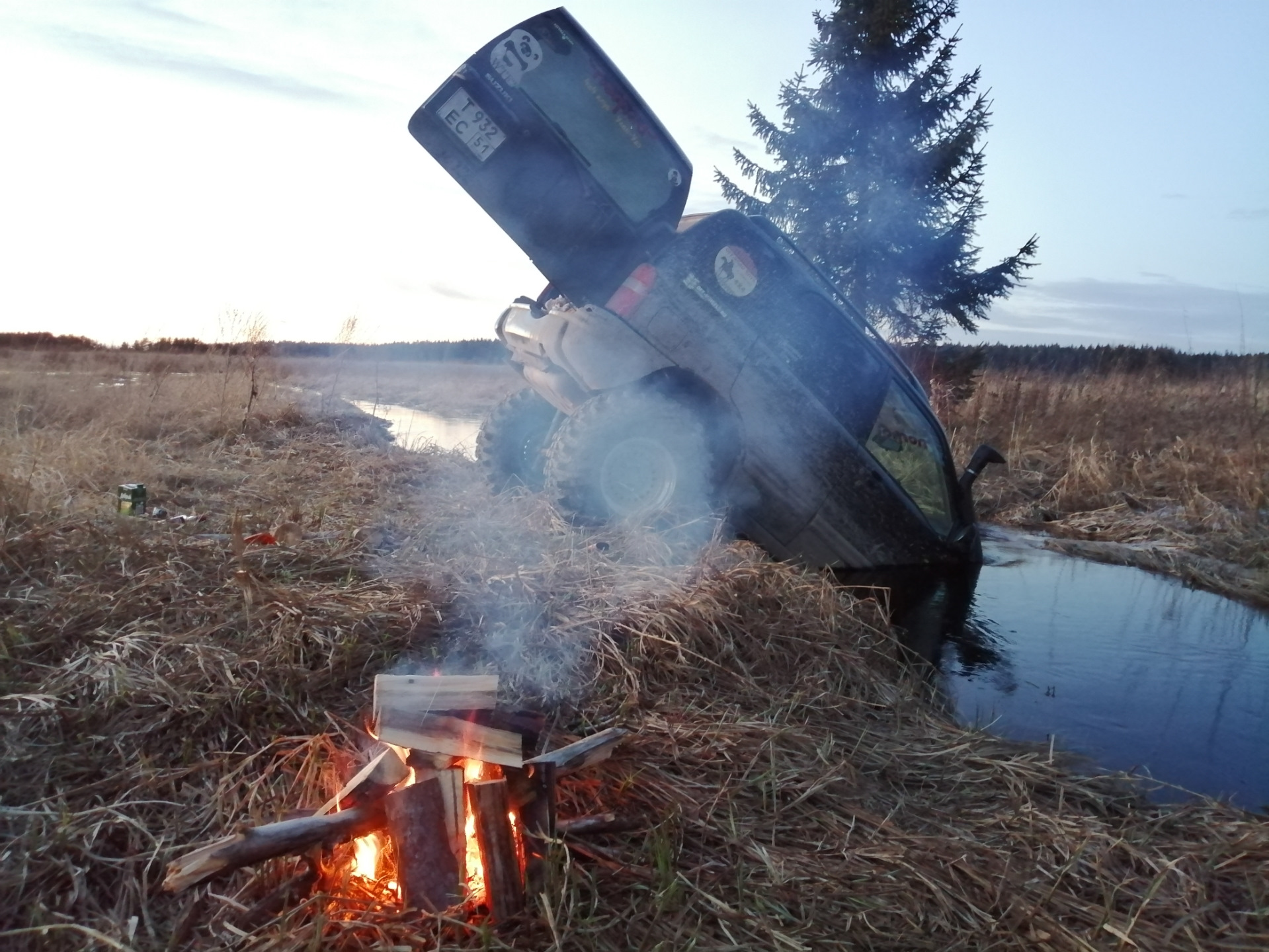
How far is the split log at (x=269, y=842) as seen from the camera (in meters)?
1.98

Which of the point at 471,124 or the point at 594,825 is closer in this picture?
the point at 594,825

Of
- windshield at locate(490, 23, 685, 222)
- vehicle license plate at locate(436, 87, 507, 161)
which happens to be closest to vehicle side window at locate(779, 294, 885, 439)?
windshield at locate(490, 23, 685, 222)

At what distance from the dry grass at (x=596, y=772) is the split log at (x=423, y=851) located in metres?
0.07

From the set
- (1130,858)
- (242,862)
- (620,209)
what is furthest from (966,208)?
(242,862)

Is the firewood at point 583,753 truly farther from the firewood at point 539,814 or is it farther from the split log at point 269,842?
the split log at point 269,842

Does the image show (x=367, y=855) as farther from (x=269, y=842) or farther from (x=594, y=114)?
(x=594, y=114)

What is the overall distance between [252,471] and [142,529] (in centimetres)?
289

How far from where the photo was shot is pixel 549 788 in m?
2.37

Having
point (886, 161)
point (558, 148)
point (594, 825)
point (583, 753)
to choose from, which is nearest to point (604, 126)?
point (558, 148)

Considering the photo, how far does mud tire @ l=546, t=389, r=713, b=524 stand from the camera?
5.59 meters

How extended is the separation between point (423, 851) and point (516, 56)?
4446mm

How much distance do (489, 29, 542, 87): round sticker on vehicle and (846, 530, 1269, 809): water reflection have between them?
3.95 meters

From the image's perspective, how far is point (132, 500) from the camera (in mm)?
4906

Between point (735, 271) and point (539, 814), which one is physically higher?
point (735, 271)
